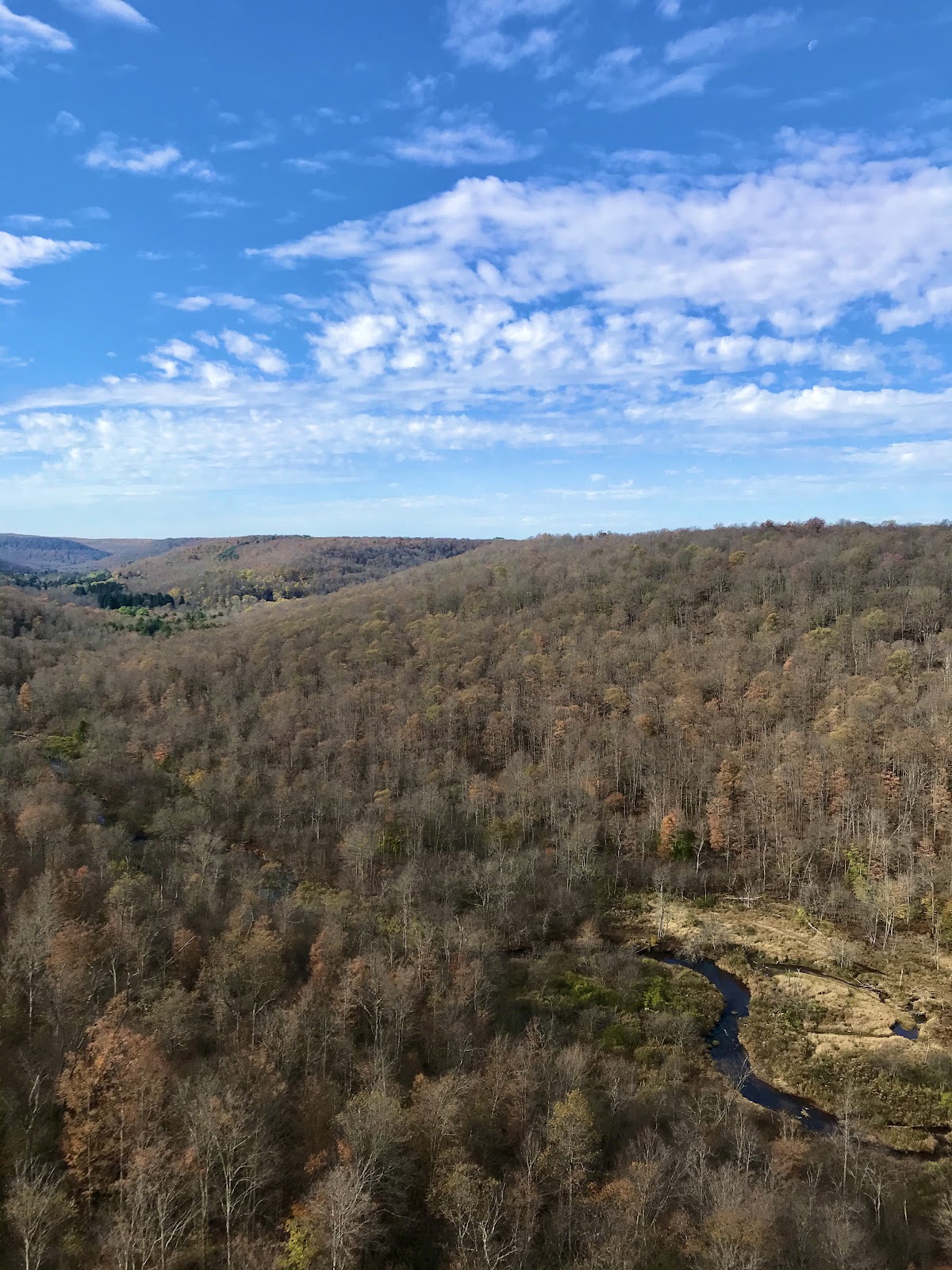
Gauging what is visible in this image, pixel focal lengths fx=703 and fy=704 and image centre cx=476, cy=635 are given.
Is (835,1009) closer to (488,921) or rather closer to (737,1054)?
(737,1054)

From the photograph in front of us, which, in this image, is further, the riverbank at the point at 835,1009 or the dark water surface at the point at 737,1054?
the riverbank at the point at 835,1009

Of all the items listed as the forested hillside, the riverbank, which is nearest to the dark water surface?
the riverbank

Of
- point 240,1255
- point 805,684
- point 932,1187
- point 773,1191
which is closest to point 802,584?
point 805,684

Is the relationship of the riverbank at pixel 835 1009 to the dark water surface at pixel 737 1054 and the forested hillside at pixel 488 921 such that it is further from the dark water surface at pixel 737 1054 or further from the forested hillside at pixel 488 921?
the dark water surface at pixel 737 1054

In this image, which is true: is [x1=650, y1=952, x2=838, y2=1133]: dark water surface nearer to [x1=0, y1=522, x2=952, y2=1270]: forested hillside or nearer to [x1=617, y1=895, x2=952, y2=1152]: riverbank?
[x1=617, y1=895, x2=952, y2=1152]: riverbank

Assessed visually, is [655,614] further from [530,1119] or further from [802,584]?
[530,1119]

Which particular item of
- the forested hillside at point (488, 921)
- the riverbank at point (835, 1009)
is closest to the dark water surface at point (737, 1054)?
the riverbank at point (835, 1009)
